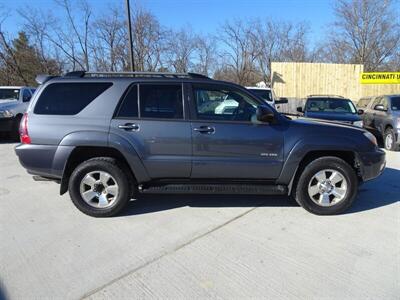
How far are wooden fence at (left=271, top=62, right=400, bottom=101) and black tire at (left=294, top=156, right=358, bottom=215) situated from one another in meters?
16.0

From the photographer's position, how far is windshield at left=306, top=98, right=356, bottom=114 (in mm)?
9719

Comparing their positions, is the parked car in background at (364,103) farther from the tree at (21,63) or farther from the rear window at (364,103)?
the tree at (21,63)

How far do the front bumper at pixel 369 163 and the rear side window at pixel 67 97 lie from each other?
11.3ft

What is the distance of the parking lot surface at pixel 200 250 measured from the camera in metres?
2.75

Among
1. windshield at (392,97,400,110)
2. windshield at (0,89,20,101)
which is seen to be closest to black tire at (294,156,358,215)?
windshield at (392,97,400,110)

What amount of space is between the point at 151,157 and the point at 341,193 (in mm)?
2510

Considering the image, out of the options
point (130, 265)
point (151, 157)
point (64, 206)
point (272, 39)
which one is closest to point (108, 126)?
point (151, 157)

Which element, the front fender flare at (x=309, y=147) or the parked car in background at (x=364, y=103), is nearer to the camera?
the front fender flare at (x=309, y=147)

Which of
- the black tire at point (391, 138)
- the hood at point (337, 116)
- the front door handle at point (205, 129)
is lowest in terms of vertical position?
the black tire at point (391, 138)

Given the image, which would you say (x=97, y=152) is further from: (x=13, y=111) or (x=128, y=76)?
(x=13, y=111)

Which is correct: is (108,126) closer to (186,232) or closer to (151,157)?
(151,157)

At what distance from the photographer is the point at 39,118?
13.4 feet

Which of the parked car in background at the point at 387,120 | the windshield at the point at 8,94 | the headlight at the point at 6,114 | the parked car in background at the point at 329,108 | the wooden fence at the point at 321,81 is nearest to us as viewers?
the parked car in background at the point at 387,120

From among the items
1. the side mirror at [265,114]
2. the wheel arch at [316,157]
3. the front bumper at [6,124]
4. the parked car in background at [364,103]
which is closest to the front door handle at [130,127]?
the side mirror at [265,114]
